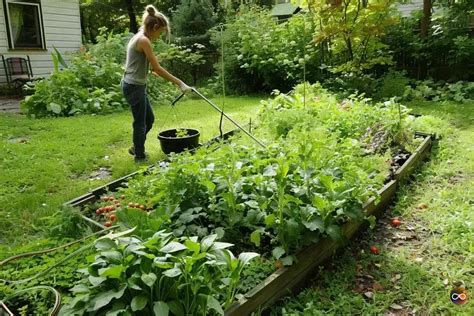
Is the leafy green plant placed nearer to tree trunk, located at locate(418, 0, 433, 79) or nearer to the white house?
tree trunk, located at locate(418, 0, 433, 79)

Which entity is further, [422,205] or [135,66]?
[135,66]

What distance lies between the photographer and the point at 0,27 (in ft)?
32.5

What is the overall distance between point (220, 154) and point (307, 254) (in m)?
1.05

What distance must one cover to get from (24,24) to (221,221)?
35.0 ft

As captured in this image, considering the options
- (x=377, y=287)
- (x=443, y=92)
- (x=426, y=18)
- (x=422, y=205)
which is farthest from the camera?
(x=426, y=18)

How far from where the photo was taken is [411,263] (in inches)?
104

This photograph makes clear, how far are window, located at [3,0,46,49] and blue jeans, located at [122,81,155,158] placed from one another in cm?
768

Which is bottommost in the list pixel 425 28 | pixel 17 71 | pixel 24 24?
pixel 17 71

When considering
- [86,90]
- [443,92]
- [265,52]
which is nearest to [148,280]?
[86,90]

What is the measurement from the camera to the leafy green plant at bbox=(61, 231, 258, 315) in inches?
62.8

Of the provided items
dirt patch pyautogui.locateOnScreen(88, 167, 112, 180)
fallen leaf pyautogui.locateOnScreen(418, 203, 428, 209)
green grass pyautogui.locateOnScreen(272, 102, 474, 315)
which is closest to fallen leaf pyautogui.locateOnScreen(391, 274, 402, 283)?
green grass pyautogui.locateOnScreen(272, 102, 474, 315)

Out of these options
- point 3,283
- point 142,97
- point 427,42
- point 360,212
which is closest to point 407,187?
point 360,212

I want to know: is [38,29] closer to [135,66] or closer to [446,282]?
[135,66]

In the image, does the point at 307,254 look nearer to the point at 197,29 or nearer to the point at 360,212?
the point at 360,212
